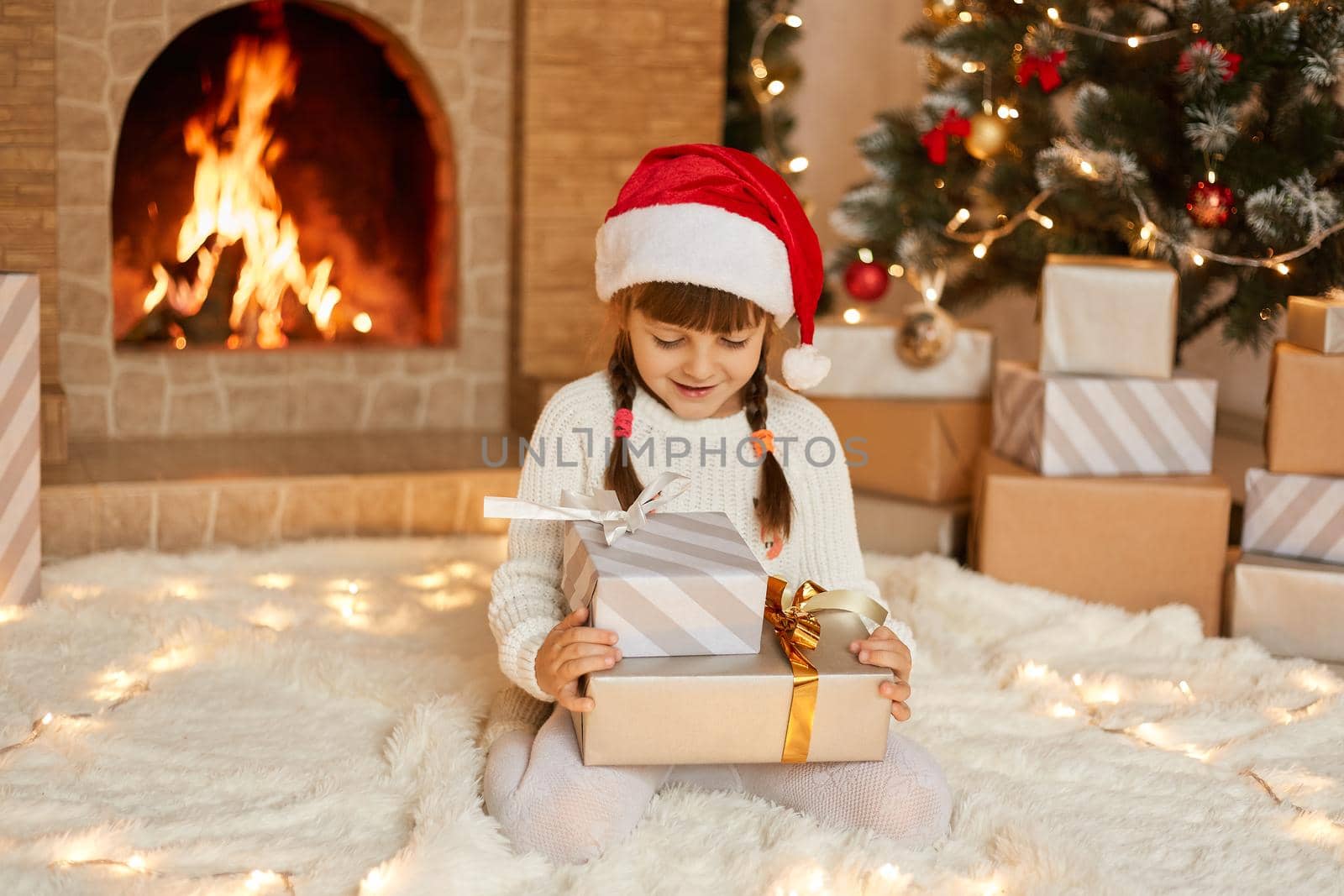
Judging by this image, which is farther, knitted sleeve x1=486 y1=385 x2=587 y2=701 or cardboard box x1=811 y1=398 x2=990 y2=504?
cardboard box x1=811 y1=398 x2=990 y2=504

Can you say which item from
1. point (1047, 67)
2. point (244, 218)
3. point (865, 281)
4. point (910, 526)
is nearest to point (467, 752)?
point (910, 526)

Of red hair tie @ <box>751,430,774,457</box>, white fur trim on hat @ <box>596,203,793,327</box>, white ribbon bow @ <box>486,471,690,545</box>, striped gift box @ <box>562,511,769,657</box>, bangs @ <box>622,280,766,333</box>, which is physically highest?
white fur trim on hat @ <box>596,203,793,327</box>

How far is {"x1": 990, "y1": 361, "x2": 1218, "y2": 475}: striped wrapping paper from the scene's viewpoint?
2.17m

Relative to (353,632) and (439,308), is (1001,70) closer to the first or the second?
(439,308)

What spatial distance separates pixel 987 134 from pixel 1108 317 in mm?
484

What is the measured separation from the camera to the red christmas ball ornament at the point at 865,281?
105 inches

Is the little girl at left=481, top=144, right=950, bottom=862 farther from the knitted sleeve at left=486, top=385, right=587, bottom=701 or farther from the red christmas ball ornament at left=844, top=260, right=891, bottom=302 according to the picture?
the red christmas ball ornament at left=844, top=260, right=891, bottom=302

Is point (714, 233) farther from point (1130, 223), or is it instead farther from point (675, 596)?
point (1130, 223)

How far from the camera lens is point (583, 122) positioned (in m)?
2.82

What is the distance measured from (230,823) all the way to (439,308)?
68.5 inches

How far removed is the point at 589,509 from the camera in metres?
1.42

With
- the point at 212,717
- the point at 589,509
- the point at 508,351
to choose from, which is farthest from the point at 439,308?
the point at 589,509

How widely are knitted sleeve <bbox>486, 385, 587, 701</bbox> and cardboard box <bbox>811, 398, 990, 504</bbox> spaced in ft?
2.94

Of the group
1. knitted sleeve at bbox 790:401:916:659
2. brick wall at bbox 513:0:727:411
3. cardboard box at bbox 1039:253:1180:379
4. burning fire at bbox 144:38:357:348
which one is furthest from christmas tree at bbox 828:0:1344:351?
burning fire at bbox 144:38:357:348
